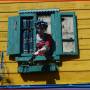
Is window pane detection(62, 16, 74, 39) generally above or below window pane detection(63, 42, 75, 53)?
above

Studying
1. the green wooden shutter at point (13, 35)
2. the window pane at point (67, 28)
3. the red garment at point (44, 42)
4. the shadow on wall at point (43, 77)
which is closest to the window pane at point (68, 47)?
the window pane at point (67, 28)

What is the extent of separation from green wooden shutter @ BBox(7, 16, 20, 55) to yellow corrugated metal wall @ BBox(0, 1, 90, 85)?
0.16m

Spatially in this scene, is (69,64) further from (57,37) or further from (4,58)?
(4,58)

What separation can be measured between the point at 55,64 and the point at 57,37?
0.70m

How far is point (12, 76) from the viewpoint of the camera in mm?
10289

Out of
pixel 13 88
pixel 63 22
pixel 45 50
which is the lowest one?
pixel 13 88

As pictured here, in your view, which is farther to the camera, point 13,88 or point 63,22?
point 63,22

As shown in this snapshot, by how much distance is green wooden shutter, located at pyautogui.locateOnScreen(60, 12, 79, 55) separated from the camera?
10.3 metres

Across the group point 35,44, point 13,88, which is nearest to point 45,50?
point 35,44

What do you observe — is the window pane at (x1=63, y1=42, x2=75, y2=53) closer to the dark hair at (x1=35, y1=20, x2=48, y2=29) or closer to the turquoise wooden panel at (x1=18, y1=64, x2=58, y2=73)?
the turquoise wooden panel at (x1=18, y1=64, x2=58, y2=73)

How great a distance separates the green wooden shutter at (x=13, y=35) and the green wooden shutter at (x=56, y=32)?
91 centimetres

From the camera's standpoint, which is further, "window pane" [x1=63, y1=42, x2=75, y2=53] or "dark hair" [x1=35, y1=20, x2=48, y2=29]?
"window pane" [x1=63, y1=42, x2=75, y2=53]

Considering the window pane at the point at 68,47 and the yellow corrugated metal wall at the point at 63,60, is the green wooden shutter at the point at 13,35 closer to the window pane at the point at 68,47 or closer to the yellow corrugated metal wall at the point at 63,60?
the yellow corrugated metal wall at the point at 63,60

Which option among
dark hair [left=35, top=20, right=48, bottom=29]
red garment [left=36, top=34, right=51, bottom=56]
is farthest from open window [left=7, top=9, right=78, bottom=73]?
dark hair [left=35, top=20, right=48, bottom=29]
